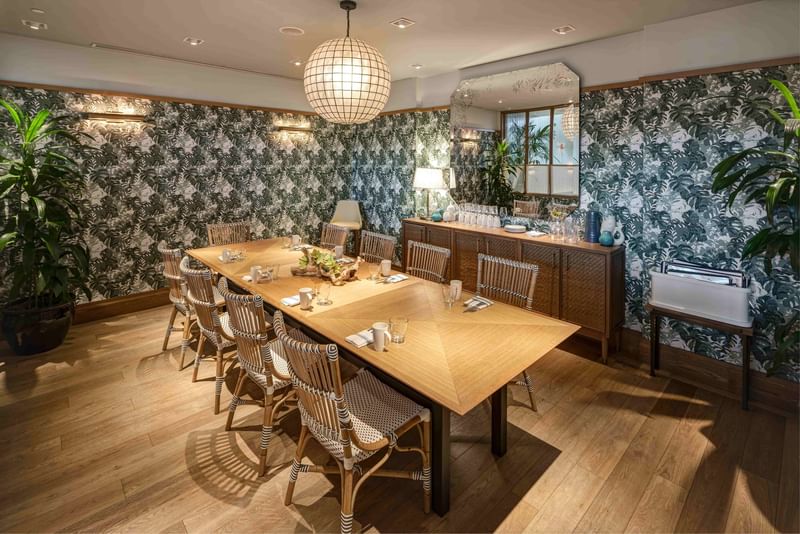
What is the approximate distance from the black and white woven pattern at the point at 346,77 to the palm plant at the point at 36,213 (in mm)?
2687

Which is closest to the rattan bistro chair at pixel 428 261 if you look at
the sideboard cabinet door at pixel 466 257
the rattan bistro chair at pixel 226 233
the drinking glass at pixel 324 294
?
the drinking glass at pixel 324 294

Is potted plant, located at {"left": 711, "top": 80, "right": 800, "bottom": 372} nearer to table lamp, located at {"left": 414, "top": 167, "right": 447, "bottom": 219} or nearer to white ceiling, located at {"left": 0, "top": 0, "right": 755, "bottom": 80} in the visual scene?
white ceiling, located at {"left": 0, "top": 0, "right": 755, "bottom": 80}

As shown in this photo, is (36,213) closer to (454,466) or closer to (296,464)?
(296,464)

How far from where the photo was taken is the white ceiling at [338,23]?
2.95 m

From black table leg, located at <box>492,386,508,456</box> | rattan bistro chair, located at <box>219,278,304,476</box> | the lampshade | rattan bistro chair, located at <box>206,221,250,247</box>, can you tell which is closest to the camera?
rattan bistro chair, located at <box>219,278,304,476</box>

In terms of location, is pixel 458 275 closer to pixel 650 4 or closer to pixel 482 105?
pixel 482 105

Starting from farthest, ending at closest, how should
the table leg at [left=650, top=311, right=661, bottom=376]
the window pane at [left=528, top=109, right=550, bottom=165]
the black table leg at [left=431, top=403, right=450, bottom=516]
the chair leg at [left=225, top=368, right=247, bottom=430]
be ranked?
the window pane at [left=528, top=109, right=550, bottom=165], the table leg at [left=650, top=311, right=661, bottom=376], the chair leg at [left=225, top=368, right=247, bottom=430], the black table leg at [left=431, top=403, right=450, bottom=516]

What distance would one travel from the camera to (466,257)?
4.56m

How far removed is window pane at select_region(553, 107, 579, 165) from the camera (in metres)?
3.91

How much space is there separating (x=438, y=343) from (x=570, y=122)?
295 cm

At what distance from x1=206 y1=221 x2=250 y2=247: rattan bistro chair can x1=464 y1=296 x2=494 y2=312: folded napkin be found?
327cm

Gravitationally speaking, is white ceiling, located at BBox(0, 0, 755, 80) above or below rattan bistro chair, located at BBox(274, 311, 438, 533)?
above

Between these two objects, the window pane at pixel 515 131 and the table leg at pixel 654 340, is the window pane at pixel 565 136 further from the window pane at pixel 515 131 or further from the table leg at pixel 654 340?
the table leg at pixel 654 340

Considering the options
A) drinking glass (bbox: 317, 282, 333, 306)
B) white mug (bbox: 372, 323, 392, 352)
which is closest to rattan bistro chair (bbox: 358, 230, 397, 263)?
drinking glass (bbox: 317, 282, 333, 306)
